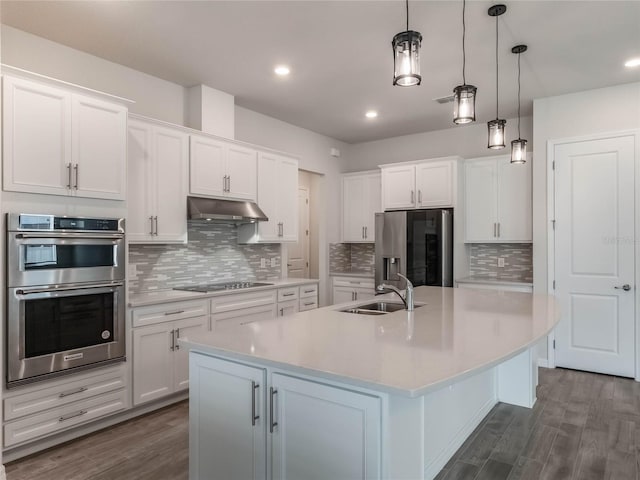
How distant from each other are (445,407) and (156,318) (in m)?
2.17

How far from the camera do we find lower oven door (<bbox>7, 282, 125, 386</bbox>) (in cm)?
246

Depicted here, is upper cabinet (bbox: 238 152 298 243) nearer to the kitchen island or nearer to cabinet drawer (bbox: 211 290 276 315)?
cabinet drawer (bbox: 211 290 276 315)

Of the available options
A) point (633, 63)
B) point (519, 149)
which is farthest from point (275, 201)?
point (633, 63)

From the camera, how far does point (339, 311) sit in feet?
8.93

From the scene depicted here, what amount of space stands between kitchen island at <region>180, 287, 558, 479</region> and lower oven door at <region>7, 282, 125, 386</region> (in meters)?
1.24

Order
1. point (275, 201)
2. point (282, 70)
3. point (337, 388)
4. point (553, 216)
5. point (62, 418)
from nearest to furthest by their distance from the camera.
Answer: point (337, 388) < point (62, 418) < point (282, 70) < point (553, 216) < point (275, 201)

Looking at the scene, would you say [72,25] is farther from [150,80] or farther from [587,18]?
[587,18]

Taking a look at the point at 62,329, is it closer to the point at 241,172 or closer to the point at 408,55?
the point at 241,172

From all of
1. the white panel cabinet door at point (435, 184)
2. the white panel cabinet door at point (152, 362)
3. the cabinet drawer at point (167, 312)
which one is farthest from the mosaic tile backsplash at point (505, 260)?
the white panel cabinet door at point (152, 362)

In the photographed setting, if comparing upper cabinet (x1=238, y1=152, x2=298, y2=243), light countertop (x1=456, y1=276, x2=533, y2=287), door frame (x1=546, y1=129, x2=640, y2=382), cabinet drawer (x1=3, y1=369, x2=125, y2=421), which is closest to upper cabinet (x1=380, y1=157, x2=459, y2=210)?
light countertop (x1=456, y1=276, x2=533, y2=287)

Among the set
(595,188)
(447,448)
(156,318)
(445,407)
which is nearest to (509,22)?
(595,188)

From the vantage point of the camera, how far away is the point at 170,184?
361cm

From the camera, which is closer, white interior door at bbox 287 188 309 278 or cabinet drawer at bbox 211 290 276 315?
cabinet drawer at bbox 211 290 276 315

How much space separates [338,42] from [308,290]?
8.76 feet
